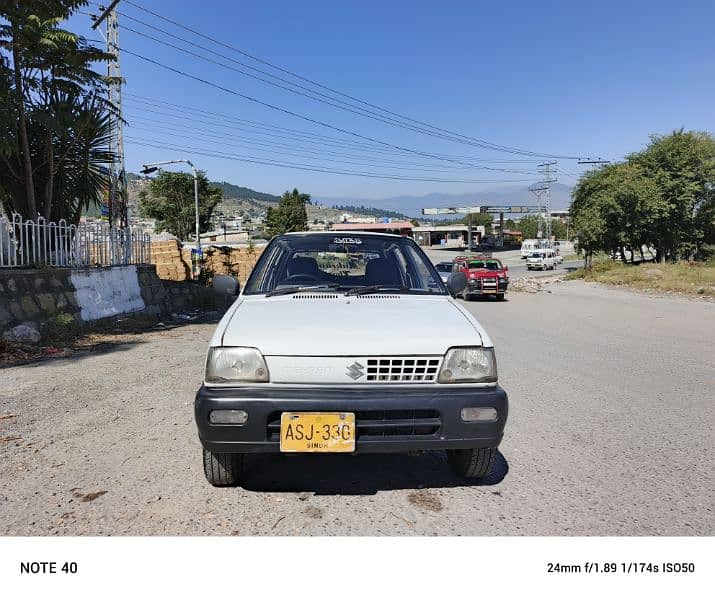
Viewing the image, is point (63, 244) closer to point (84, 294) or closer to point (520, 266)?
point (84, 294)

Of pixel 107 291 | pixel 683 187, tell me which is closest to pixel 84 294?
pixel 107 291

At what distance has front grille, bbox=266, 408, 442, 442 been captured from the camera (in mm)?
2988

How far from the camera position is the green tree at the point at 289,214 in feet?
244

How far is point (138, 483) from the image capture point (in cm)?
357

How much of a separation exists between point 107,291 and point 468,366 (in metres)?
9.53

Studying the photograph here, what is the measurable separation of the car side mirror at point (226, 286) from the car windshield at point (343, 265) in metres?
0.26

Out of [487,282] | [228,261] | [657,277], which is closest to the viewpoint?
[487,282]

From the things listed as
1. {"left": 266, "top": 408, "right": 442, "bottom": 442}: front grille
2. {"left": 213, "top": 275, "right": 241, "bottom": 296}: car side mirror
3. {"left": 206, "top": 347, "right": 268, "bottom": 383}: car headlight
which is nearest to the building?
{"left": 213, "top": 275, "right": 241, "bottom": 296}: car side mirror

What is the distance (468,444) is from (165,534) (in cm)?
168

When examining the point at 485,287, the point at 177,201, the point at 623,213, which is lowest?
the point at 485,287

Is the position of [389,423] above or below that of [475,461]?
above

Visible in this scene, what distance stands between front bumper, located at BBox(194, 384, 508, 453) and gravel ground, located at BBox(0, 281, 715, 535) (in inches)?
17.3

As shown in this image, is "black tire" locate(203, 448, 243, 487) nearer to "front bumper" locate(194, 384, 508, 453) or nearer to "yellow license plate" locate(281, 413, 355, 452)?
"front bumper" locate(194, 384, 508, 453)

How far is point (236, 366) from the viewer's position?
3088 mm
